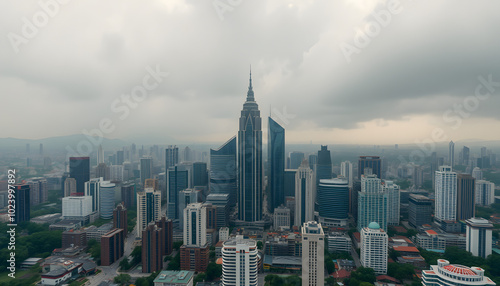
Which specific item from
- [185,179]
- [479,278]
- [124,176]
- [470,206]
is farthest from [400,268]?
[124,176]

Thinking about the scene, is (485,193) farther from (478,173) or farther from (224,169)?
(224,169)

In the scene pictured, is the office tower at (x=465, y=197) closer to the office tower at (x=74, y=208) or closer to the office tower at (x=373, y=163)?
the office tower at (x=373, y=163)

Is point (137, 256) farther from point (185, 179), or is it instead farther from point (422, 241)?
point (422, 241)

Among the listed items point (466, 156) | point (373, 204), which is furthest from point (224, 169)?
point (466, 156)

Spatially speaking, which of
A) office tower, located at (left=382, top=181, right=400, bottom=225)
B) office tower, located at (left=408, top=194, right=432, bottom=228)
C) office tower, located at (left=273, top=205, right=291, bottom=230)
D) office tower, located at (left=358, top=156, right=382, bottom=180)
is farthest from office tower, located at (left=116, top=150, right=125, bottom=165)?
office tower, located at (left=408, top=194, right=432, bottom=228)

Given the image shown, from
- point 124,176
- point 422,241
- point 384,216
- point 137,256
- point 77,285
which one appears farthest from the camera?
point 124,176

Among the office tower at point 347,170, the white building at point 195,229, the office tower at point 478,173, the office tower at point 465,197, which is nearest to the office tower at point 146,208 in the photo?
the white building at point 195,229

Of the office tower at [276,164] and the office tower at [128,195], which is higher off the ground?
the office tower at [276,164]
